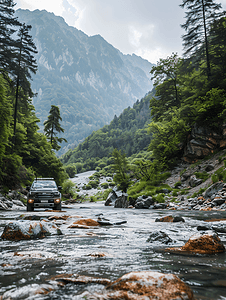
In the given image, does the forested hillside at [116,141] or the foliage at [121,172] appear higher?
the forested hillside at [116,141]

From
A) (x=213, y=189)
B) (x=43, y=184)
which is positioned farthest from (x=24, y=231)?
(x=213, y=189)

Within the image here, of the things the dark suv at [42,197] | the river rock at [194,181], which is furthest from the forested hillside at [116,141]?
the dark suv at [42,197]

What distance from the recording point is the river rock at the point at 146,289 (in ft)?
4.86

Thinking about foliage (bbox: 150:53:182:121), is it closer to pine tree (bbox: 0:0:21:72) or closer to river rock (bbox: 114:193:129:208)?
river rock (bbox: 114:193:129:208)

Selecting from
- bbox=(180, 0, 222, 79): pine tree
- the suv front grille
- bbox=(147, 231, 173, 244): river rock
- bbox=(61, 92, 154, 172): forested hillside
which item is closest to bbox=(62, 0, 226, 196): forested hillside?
bbox=(180, 0, 222, 79): pine tree

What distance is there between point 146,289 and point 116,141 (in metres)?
133

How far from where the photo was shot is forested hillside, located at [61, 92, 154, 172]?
11871 cm

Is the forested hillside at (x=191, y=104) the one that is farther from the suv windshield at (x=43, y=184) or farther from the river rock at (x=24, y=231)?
the river rock at (x=24, y=231)

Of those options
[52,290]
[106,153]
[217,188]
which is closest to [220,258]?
[52,290]

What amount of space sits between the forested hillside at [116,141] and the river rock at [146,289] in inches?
4373

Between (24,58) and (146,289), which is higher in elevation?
(24,58)

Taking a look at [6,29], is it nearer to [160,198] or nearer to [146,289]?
[160,198]

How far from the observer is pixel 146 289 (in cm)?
156

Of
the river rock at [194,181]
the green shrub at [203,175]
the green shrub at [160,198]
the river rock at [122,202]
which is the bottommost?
→ the river rock at [122,202]
